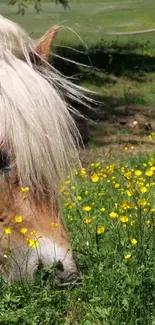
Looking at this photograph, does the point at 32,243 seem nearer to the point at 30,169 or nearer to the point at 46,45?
the point at 30,169

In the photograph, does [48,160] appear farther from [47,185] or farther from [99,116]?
[99,116]

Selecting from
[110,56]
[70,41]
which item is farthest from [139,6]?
[110,56]

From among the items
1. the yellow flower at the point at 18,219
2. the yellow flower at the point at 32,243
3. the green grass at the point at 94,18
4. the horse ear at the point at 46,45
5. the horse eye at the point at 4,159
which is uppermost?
the green grass at the point at 94,18

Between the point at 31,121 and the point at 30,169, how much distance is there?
0.21m

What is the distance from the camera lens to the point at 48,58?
3.80m

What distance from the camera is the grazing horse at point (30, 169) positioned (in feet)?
10.6

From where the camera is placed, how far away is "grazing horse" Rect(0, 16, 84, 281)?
322 centimetres

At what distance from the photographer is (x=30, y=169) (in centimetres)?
331

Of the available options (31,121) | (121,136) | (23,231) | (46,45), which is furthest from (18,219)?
(121,136)

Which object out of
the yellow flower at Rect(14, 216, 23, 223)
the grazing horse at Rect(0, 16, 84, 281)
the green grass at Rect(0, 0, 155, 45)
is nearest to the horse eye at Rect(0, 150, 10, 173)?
the grazing horse at Rect(0, 16, 84, 281)

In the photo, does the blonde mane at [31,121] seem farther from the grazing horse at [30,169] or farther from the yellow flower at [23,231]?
the yellow flower at [23,231]

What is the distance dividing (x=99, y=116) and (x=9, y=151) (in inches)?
440

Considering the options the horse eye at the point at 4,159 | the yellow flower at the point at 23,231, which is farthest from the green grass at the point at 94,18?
the yellow flower at the point at 23,231

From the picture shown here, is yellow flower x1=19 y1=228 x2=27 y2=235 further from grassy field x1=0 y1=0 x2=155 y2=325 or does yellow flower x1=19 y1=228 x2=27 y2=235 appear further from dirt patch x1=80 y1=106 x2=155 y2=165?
dirt patch x1=80 y1=106 x2=155 y2=165
